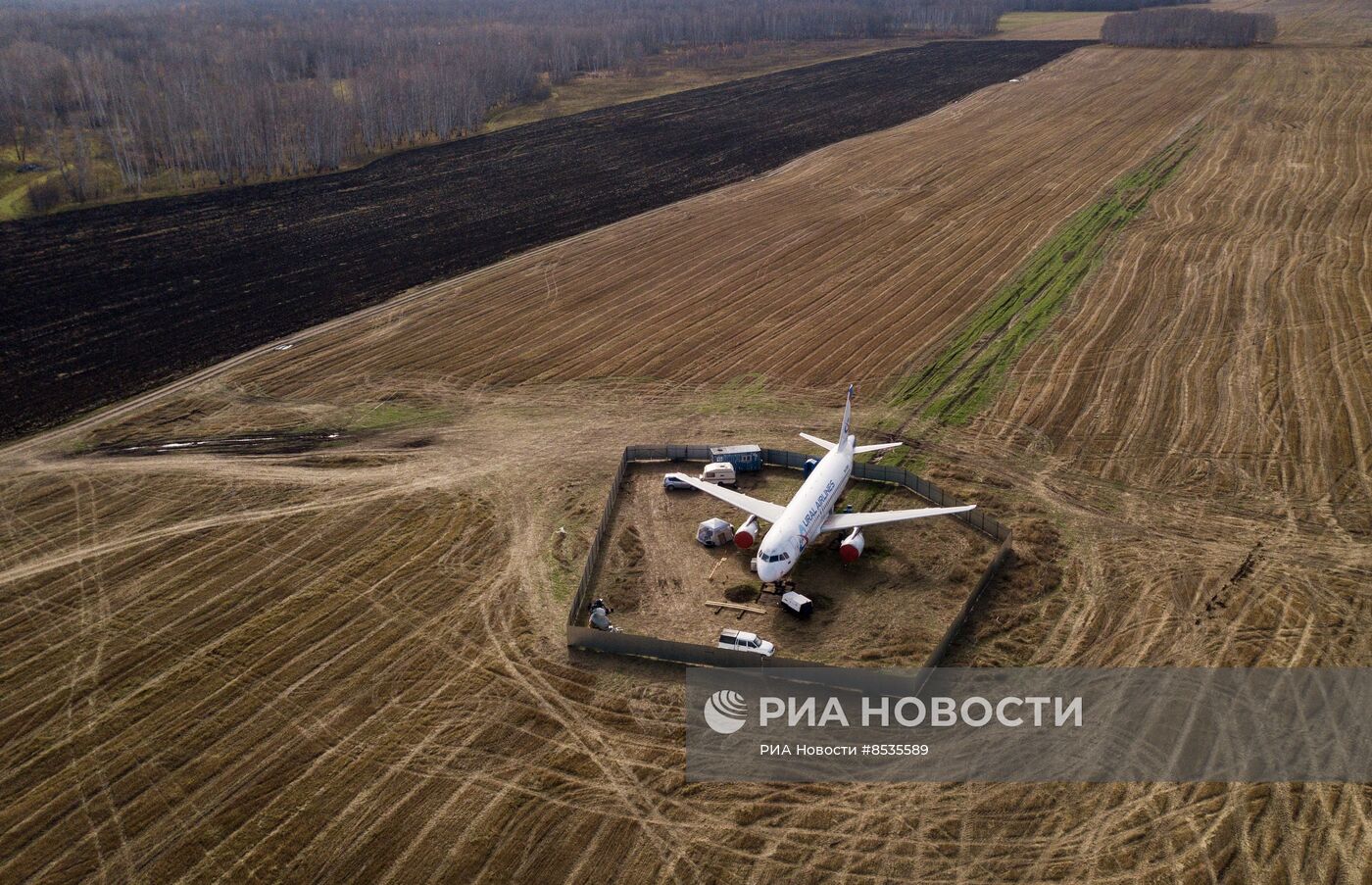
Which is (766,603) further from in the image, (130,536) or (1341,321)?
(1341,321)

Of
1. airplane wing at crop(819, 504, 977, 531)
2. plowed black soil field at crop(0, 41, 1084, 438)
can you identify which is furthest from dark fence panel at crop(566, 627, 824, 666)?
plowed black soil field at crop(0, 41, 1084, 438)

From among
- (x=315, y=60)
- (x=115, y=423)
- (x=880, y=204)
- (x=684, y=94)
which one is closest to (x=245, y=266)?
(x=115, y=423)

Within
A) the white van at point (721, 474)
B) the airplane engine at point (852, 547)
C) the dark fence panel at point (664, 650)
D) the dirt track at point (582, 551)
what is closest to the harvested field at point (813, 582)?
the airplane engine at point (852, 547)

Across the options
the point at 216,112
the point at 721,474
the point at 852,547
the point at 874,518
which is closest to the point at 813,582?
the point at 852,547

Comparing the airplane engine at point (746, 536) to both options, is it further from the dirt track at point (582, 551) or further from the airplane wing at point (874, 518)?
the dirt track at point (582, 551)

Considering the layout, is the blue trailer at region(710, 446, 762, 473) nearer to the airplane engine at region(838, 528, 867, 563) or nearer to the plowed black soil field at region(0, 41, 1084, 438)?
the airplane engine at region(838, 528, 867, 563)

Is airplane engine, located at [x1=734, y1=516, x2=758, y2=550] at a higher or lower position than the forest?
lower
